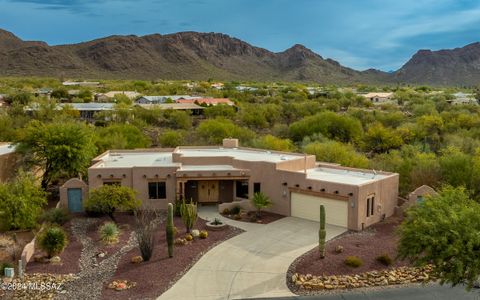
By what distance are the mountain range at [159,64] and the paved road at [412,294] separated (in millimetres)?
138347

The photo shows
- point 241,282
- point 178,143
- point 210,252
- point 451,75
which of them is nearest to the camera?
point 241,282

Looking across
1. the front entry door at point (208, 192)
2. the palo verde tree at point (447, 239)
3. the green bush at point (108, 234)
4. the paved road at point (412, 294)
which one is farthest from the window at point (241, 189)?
the palo verde tree at point (447, 239)

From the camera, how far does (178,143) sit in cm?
4678

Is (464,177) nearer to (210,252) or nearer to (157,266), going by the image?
(210,252)

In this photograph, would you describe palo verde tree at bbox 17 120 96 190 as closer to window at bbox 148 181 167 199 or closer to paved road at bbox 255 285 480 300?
window at bbox 148 181 167 199

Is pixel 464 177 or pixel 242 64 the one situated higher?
pixel 242 64

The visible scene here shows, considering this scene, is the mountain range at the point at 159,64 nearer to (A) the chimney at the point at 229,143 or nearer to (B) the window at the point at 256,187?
(A) the chimney at the point at 229,143

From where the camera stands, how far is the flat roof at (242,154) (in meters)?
31.5

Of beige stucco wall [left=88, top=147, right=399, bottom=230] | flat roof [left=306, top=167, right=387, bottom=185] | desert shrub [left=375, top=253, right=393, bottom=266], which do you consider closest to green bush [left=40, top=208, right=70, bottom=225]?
beige stucco wall [left=88, top=147, right=399, bottom=230]

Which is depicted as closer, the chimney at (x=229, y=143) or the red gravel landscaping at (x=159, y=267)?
the red gravel landscaping at (x=159, y=267)

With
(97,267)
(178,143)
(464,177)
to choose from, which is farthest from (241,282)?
(178,143)

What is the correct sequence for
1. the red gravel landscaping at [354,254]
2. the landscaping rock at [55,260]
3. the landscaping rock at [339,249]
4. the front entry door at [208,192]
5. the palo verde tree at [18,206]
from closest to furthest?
the red gravel landscaping at [354,254], the landscaping rock at [55,260], the landscaping rock at [339,249], the palo verde tree at [18,206], the front entry door at [208,192]

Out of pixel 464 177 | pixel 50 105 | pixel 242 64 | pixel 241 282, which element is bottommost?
pixel 241 282

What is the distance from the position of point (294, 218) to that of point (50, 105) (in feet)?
144
